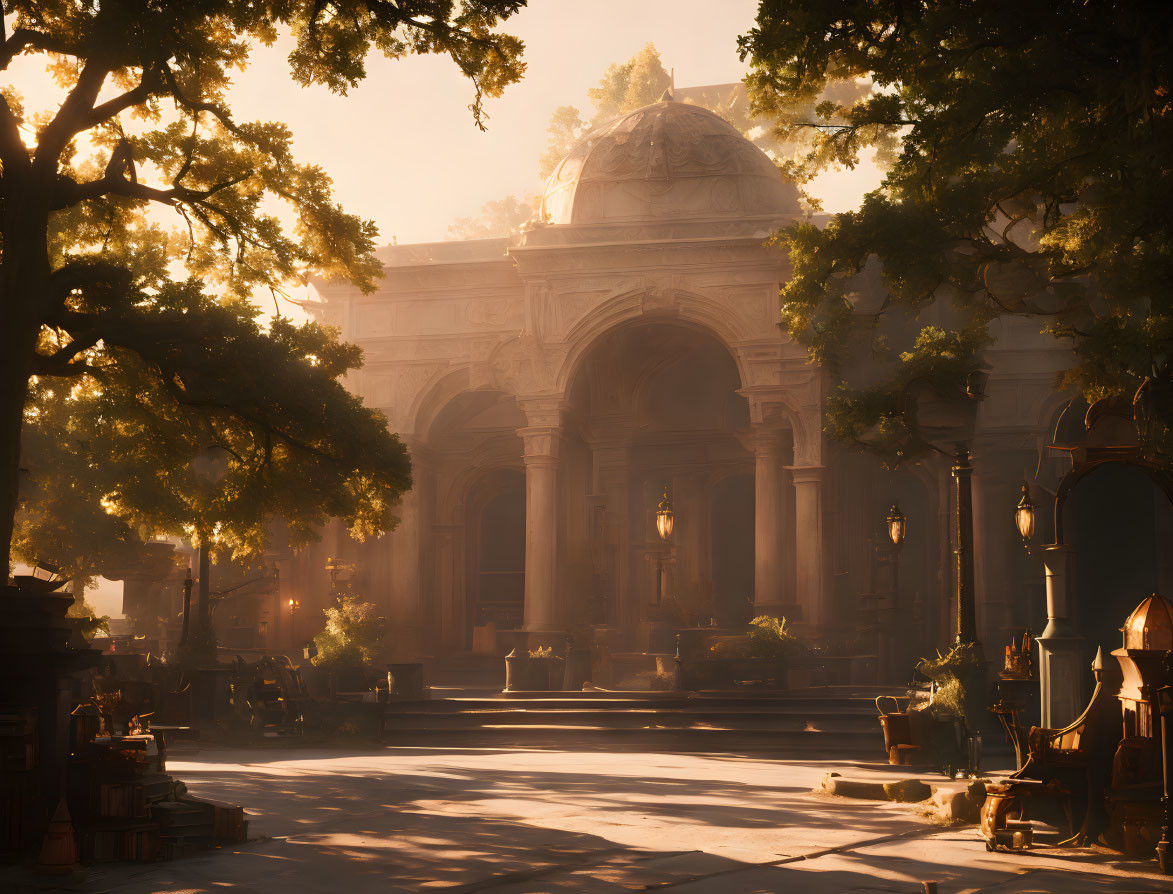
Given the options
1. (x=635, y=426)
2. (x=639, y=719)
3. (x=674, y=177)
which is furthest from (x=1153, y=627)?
(x=635, y=426)

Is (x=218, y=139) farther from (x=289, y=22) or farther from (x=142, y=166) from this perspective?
(x=289, y=22)

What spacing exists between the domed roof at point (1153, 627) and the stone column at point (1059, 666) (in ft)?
7.96

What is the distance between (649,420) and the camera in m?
31.9

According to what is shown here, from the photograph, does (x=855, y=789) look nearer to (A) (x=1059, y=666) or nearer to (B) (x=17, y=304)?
(A) (x=1059, y=666)

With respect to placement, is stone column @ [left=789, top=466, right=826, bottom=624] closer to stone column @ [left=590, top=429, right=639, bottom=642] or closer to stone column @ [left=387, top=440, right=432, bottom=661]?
stone column @ [left=590, top=429, right=639, bottom=642]

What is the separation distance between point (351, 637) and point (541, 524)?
487 centimetres

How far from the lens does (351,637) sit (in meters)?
26.1

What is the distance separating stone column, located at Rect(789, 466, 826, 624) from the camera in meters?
26.2

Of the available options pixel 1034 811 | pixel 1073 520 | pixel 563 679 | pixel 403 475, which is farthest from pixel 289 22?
pixel 1073 520

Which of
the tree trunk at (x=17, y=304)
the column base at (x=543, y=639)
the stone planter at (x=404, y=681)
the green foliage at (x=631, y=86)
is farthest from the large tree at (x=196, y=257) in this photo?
A: the green foliage at (x=631, y=86)

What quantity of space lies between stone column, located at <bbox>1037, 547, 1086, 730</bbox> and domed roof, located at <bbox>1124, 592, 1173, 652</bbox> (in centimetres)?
243

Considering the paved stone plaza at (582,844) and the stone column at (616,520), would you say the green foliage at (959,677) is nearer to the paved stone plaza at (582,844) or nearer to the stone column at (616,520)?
the paved stone plaza at (582,844)

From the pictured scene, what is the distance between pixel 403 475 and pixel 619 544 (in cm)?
1798

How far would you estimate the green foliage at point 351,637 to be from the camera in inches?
961
